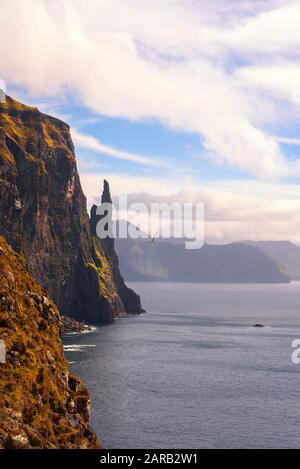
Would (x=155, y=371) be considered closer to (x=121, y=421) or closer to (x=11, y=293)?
(x=121, y=421)

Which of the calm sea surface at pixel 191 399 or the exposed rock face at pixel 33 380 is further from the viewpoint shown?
the calm sea surface at pixel 191 399

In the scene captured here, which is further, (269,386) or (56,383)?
(269,386)

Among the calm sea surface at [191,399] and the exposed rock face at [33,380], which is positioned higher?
the exposed rock face at [33,380]

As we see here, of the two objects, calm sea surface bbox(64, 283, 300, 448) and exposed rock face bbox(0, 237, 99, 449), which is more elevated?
exposed rock face bbox(0, 237, 99, 449)

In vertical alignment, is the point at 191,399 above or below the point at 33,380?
below

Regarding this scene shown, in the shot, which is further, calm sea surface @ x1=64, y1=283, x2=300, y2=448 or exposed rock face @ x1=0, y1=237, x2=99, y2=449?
calm sea surface @ x1=64, y1=283, x2=300, y2=448

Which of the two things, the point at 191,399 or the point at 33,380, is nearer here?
the point at 33,380

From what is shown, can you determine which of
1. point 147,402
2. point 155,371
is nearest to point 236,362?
point 155,371
